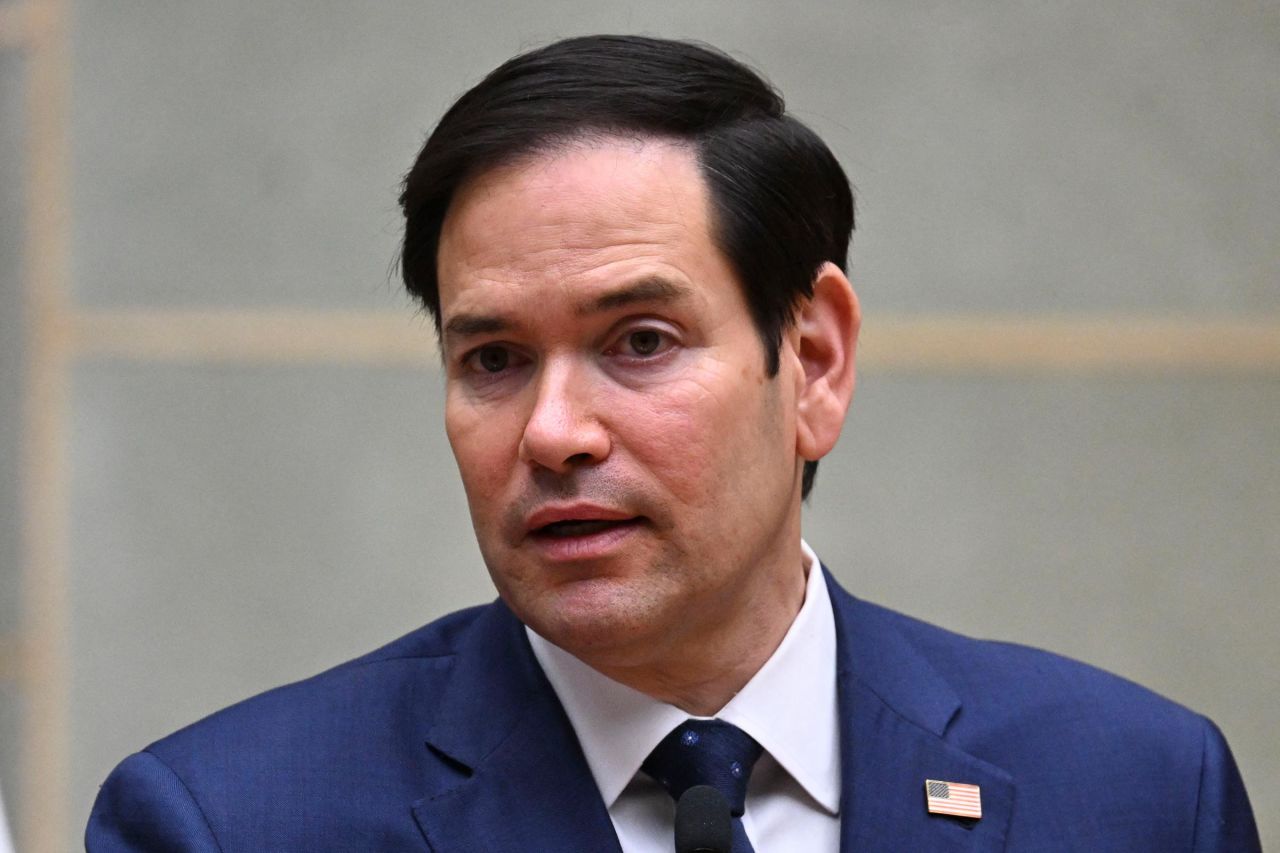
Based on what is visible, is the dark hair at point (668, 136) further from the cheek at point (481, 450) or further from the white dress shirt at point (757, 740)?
the white dress shirt at point (757, 740)

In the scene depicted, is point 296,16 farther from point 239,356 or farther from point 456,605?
point 456,605

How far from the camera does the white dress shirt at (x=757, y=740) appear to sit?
2.53m

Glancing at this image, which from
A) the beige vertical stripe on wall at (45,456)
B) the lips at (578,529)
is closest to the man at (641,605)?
the lips at (578,529)

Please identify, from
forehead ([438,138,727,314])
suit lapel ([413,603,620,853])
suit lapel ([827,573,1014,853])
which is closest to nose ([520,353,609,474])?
forehead ([438,138,727,314])

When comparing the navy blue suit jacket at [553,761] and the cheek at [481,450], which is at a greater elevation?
the cheek at [481,450]

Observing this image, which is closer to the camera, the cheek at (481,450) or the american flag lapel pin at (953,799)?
the cheek at (481,450)

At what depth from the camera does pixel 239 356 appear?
15.0 feet

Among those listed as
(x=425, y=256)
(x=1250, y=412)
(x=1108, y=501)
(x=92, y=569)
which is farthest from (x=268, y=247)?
(x=1250, y=412)

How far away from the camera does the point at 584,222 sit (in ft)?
7.93

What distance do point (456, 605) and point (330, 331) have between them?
0.79 metres

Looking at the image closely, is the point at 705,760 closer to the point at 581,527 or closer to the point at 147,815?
the point at 581,527

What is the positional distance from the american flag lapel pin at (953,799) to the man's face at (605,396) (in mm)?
438

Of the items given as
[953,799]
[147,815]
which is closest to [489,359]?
[147,815]

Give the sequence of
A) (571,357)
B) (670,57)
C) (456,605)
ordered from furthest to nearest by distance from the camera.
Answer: (456,605) < (670,57) < (571,357)
